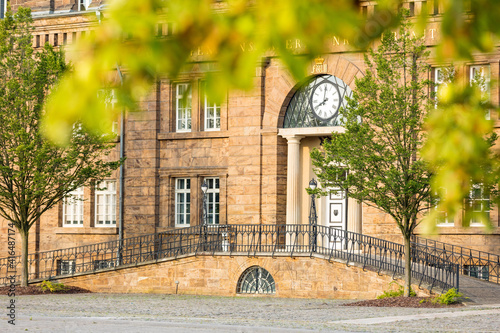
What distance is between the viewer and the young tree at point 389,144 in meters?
20.2

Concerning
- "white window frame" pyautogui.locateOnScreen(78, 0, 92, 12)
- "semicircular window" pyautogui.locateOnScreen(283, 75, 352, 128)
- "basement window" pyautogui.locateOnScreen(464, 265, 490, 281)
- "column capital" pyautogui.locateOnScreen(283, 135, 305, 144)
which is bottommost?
"basement window" pyautogui.locateOnScreen(464, 265, 490, 281)

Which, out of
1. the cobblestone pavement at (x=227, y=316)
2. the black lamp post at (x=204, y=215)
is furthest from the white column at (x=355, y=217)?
the cobblestone pavement at (x=227, y=316)

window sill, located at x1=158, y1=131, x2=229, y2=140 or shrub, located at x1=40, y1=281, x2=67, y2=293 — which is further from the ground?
window sill, located at x1=158, y1=131, x2=229, y2=140

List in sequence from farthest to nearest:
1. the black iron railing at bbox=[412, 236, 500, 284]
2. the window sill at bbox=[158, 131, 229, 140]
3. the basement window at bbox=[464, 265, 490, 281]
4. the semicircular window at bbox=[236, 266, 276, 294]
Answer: the window sill at bbox=[158, 131, 229, 140] < the semicircular window at bbox=[236, 266, 276, 294] < the basement window at bbox=[464, 265, 490, 281] < the black iron railing at bbox=[412, 236, 500, 284]

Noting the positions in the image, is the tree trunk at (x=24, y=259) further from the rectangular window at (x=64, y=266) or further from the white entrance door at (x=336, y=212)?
the white entrance door at (x=336, y=212)

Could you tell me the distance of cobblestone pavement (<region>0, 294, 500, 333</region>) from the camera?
14.6m

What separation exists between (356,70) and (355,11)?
80.8 feet

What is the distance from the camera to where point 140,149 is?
1199 inches

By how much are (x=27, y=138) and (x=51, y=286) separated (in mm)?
4812

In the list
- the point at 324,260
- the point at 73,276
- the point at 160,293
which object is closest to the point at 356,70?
the point at 324,260

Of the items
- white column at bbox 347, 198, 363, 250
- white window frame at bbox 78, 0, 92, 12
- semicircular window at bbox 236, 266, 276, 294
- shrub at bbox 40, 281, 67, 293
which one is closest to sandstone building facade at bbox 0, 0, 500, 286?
white column at bbox 347, 198, 363, 250

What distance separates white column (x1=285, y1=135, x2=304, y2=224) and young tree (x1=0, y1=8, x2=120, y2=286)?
19.3 feet

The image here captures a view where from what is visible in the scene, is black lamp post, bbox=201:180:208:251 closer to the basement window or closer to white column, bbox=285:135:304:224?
white column, bbox=285:135:304:224

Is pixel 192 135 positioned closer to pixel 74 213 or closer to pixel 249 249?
pixel 74 213
